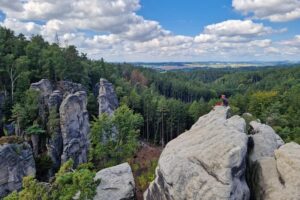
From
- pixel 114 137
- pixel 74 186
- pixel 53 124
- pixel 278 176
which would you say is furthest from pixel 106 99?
pixel 278 176

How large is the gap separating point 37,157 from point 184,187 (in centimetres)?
3680

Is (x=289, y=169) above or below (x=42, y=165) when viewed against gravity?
above

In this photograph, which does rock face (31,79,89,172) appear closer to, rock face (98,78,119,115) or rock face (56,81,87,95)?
rock face (56,81,87,95)

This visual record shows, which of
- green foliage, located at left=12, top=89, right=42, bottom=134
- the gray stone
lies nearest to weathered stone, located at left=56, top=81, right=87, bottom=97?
green foliage, located at left=12, top=89, right=42, bottom=134

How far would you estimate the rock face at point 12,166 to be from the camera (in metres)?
34.5

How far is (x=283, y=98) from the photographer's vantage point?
7831 centimetres

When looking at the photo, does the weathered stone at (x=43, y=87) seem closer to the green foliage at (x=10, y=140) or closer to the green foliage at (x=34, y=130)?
the green foliage at (x=34, y=130)

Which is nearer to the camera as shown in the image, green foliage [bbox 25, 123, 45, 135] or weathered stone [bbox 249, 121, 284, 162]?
weathered stone [bbox 249, 121, 284, 162]

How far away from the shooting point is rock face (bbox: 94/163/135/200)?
1928 cm

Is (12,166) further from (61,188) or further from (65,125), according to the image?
(61,188)

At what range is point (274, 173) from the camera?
1311 cm

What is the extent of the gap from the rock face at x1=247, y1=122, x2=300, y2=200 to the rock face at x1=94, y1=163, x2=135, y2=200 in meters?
8.61

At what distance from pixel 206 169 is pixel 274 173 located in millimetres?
3194

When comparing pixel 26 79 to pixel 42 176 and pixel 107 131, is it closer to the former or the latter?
pixel 42 176
